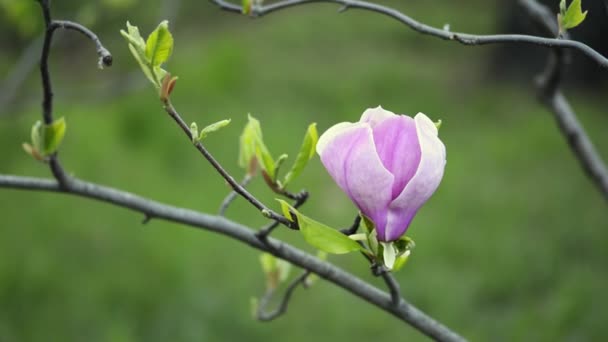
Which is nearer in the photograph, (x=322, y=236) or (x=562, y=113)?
(x=322, y=236)

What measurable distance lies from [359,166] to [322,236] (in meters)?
0.06

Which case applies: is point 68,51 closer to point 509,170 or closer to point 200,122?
point 200,122

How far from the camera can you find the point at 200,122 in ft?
9.15

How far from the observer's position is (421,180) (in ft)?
1.53

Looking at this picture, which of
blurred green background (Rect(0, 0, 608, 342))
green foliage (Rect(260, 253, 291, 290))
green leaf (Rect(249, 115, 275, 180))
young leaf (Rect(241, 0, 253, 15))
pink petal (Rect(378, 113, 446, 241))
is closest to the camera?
pink petal (Rect(378, 113, 446, 241))

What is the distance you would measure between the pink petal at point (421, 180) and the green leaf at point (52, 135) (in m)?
0.35

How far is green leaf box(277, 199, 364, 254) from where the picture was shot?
1.55 ft

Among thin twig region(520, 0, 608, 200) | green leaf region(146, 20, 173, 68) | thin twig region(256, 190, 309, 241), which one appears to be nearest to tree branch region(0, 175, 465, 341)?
thin twig region(256, 190, 309, 241)

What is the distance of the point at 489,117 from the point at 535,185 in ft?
2.07

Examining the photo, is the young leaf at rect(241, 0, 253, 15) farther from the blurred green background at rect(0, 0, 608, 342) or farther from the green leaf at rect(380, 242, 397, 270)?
the blurred green background at rect(0, 0, 608, 342)

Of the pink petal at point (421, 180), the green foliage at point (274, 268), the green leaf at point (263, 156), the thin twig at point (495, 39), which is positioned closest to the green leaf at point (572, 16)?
the thin twig at point (495, 39)

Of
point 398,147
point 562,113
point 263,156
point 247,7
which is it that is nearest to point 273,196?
point 562,113

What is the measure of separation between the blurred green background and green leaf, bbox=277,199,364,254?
2.95 ft

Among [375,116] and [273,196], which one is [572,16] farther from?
[273,196]
